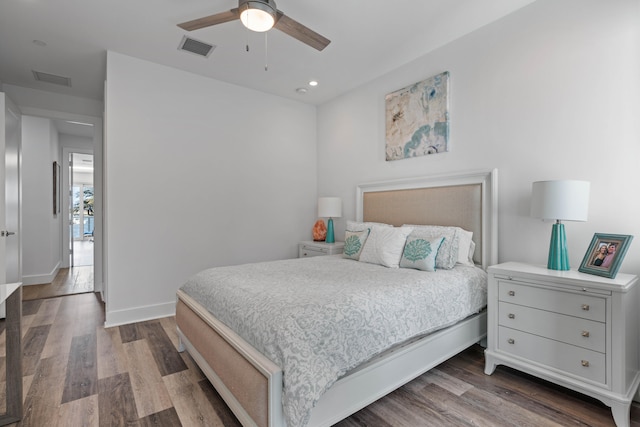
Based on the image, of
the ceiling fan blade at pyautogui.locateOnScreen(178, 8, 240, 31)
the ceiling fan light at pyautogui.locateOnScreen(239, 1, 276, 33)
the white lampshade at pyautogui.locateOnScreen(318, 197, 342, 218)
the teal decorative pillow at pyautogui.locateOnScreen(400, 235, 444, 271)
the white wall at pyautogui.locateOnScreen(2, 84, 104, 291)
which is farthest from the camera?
the white lampshade at pyautogui.locateOnScreen(318, 197, 342, 218)

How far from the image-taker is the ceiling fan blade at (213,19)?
2.08 meters

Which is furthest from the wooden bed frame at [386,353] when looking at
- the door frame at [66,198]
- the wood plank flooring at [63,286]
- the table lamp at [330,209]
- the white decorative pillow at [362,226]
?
the door frame at [66,198]

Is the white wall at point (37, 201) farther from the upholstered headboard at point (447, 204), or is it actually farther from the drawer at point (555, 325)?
the drawer at point (555, 325)

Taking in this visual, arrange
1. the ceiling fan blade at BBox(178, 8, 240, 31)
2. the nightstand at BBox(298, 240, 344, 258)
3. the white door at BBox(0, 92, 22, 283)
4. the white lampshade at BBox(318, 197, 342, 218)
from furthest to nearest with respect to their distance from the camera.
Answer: the white lampshade at BBox(318, 197, 342, 218), the nightstand at BBox(298, 240, 344, 258), the white door at BBox(0, 92, 22, 283), the ceiling fan blade at BBox(178, 8, 240, 31)

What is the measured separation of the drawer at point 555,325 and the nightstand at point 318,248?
6.56 feet

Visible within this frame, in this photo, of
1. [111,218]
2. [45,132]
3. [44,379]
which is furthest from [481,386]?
[45,132]

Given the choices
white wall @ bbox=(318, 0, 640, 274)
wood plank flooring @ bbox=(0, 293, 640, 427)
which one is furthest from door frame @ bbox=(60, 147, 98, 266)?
white wall @ bbox=(318, 0, 640, 274)

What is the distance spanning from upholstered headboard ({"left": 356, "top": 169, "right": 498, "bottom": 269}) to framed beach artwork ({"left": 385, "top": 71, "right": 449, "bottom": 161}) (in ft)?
1.13

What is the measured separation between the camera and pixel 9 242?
11.6 ft

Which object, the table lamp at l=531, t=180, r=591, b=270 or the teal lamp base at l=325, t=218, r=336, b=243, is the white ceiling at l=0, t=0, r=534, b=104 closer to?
the table lamp at l=531, t=180, r=591, b=270

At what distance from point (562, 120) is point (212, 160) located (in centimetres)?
351

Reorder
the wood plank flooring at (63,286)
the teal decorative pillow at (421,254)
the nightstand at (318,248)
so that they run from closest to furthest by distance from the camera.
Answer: the teal decorative pillow at (421,254) → the nightstand at (318,248) → the wood plank flooring at (63,286)

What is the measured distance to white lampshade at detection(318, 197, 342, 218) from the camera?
13.6 ft

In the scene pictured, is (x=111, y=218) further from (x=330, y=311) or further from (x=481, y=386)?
(x=481, y=386)
